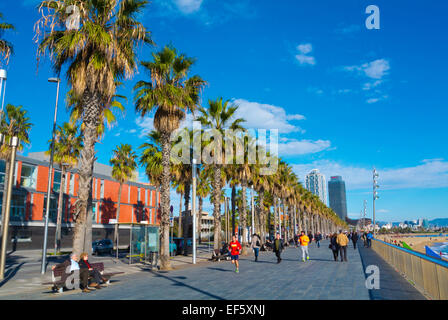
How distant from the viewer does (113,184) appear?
5559 centimetres

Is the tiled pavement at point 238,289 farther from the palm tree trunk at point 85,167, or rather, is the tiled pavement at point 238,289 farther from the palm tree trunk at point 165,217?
the palm tree trunk at point 165,217

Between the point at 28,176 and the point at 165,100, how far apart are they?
1160 inches

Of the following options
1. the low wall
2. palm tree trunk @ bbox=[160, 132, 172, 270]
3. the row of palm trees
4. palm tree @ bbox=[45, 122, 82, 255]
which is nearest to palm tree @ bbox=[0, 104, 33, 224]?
palm tree @ bbox=[45, 122, 82, 255]

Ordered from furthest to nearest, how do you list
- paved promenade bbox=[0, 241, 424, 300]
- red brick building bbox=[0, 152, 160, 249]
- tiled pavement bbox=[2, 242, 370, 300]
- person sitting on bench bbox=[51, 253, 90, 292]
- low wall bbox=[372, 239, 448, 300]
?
red brick building bbox=[0, 152, 160, 249], person sitting on bench bbox=[51, 253, 90, 292], tiled pavement bbox=[2, 242, 370, 300], paved promenade bbox=[0, 241, 424, 300], low wall bbox=[372, 239, 448, 300]

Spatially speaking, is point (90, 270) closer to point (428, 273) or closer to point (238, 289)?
point (238, 289)

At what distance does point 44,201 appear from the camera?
42.2 m

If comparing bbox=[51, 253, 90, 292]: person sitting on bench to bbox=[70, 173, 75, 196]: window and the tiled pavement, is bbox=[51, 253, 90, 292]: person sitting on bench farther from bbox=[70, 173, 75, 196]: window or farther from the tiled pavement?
bbox=[70, 173, 75, 196]: window

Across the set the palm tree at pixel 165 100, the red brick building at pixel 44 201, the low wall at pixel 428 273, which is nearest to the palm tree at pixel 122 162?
the red brick building at pixel 44 201

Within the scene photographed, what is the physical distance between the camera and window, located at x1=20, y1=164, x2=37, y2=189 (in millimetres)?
39688

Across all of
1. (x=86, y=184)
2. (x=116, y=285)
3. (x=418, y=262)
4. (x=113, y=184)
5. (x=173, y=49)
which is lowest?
(x=116, y=285)

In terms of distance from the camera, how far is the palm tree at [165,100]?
62.1ft
